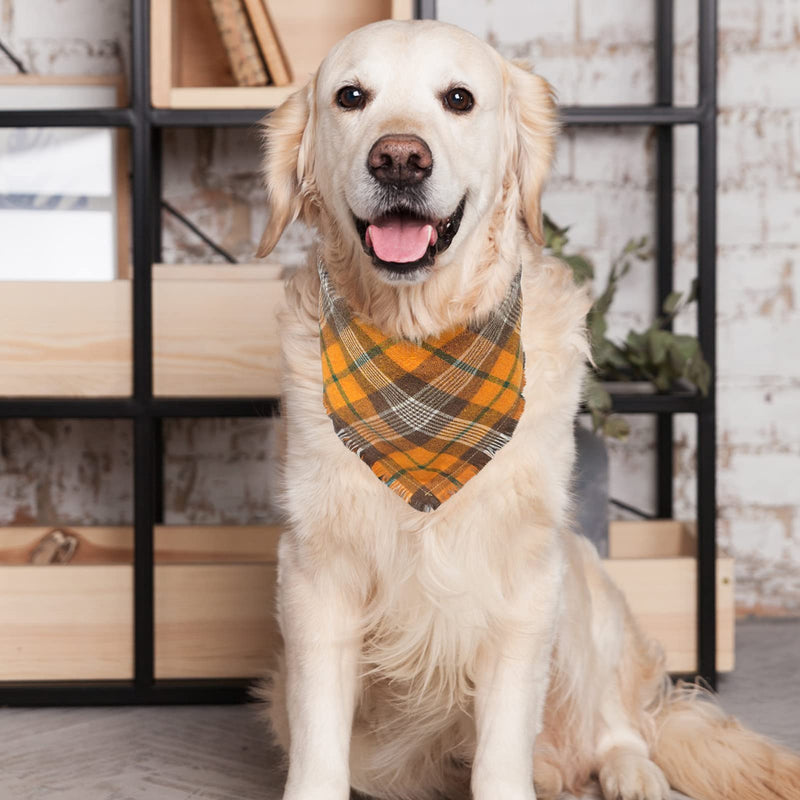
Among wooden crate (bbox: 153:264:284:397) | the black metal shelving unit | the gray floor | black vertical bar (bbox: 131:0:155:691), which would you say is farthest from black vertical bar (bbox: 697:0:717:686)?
black vertical bar (bbox: 131:0:155:691)

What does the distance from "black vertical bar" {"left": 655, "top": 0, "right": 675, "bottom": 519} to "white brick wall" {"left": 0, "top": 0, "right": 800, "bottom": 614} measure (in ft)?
0.12

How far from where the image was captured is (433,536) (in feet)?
4.28

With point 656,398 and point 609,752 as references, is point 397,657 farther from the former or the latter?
point 656,398

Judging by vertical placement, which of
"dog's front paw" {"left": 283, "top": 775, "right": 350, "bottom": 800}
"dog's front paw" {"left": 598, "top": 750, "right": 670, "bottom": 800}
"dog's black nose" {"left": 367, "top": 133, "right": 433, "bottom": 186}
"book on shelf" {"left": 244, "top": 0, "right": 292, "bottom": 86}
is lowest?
"dog's front paw" {"left": 598, "top": 750, "right": 670, "bottom": 800}

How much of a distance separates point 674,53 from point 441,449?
1.41 m

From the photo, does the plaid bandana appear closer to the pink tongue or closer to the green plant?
the pink tongue

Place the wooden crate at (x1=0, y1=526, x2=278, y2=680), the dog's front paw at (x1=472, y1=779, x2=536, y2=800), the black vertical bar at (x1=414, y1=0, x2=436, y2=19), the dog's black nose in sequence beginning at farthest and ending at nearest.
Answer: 1. the wooden crate at (x1=0, y1=526, x2=278, y2=680)
2. the black vertical bar at (x1=414, y1=0, x2=436, y2=19)
3. the dog's front paw at (x1=472, y1=779, x2=536, y2=800)
4. the dog's black nose

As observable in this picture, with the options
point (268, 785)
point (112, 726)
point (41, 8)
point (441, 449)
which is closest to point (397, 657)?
point (441, 449)

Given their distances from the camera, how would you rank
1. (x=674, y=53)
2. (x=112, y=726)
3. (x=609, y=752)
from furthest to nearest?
(x=674, y=53) → (x=112, y=726) → (x=609, y=752)

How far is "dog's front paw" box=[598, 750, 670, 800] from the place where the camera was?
1.45m

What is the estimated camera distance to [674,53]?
2373 mm

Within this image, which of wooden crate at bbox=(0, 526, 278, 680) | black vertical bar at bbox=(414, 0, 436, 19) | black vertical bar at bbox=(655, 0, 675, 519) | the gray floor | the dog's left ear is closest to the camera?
the dog's left ear

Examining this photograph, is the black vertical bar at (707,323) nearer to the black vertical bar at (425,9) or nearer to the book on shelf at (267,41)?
the black vertical bar at (425,9)

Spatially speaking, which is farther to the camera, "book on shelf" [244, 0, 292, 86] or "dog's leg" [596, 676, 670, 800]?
"book on shelf" [244, 0, 292, 86]
